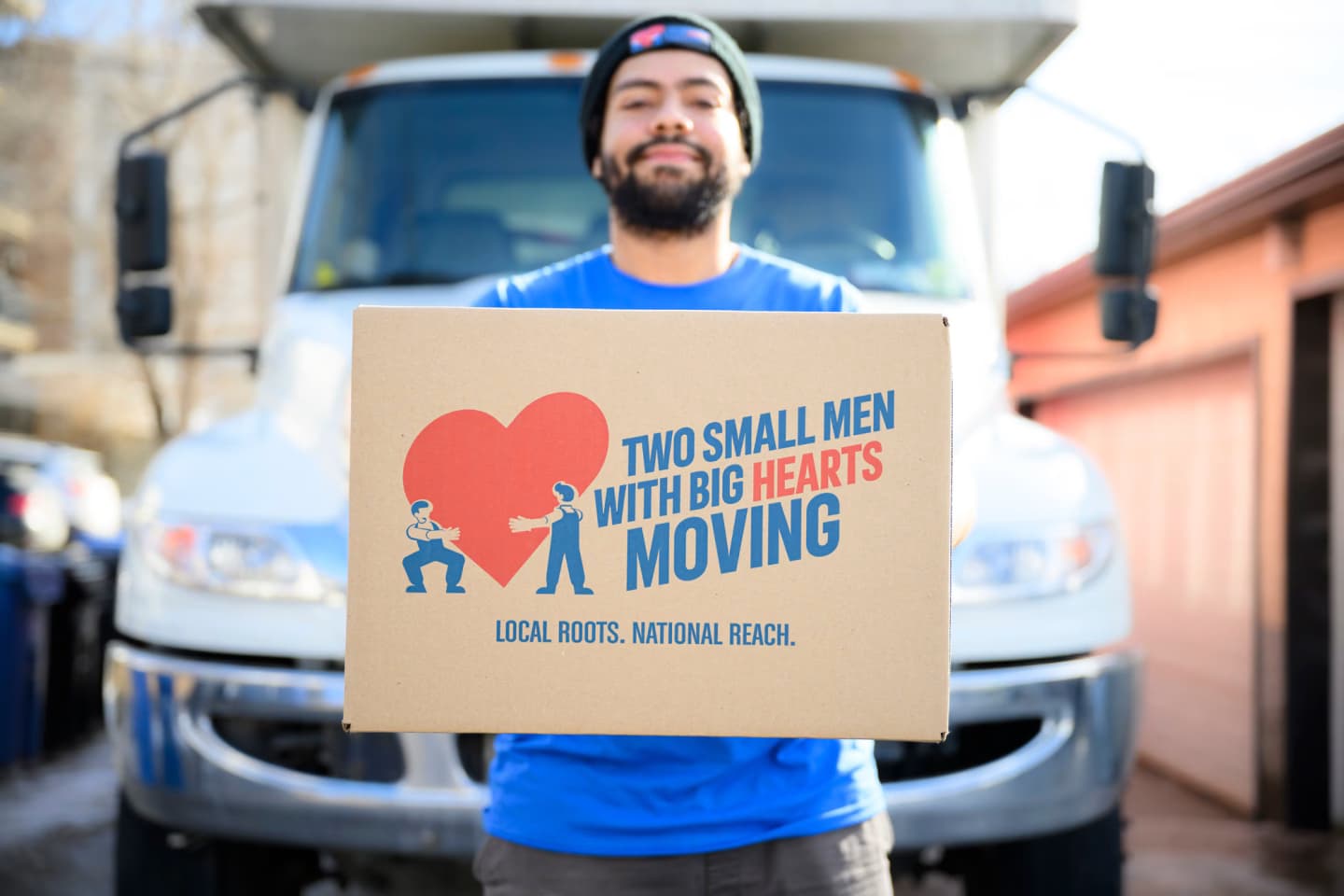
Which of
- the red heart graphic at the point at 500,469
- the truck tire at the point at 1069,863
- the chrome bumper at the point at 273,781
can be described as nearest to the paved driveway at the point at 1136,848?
the chrome bumper at the point at 273,781

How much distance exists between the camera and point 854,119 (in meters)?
3.72

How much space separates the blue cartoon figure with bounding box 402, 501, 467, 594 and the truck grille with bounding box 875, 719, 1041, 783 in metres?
1.55

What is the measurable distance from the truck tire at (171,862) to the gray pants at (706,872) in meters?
1.54

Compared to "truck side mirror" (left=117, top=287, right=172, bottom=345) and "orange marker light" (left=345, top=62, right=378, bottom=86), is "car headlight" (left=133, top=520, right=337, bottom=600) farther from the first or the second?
"orange marker light" (left=345, top=62, right=378, bottom=86)

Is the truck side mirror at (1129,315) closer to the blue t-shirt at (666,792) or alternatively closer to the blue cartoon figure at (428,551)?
the blue t-shirt at (666,792)

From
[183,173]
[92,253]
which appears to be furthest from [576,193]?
[92,253]

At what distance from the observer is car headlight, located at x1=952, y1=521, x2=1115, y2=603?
290 cm

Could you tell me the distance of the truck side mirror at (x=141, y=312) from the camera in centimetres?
372

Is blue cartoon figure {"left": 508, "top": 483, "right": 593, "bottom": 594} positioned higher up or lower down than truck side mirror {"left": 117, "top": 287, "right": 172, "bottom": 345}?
lower down

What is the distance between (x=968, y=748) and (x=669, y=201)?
1606mm

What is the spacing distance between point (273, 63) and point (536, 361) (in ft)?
9.35

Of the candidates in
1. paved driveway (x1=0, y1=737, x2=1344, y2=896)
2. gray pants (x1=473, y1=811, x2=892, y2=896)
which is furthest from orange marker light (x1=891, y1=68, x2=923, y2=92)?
paved driveway (x1=0, y1=737, x2=1344, y2=896)

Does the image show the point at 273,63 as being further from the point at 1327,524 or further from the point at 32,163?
the point at 32,163

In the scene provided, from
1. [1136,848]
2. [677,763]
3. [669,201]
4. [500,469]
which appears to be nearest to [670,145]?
[669,201]
